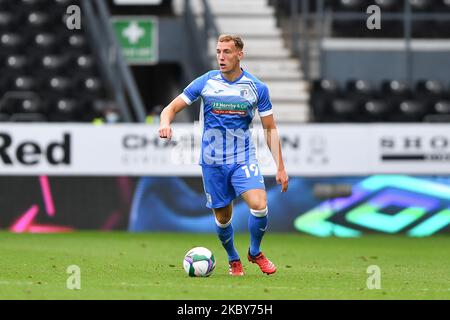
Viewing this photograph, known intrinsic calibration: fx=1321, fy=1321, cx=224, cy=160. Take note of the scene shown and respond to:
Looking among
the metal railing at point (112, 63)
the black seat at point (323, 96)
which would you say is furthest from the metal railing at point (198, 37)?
the black seat at point (323, 96)

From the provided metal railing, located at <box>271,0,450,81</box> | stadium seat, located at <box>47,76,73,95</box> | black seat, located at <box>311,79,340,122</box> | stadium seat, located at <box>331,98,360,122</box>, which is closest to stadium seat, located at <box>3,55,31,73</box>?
stadium seat, located at <box>47,76,73,95</box>

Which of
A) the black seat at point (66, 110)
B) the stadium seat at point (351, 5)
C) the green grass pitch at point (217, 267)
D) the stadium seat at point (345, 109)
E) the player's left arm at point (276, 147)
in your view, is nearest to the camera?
the green grass pitch at point (217, 267)

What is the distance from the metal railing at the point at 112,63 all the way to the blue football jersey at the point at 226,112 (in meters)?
8.78

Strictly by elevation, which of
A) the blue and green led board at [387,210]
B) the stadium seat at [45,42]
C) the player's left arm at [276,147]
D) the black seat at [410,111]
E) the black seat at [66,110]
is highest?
the player's left arm at [276,147]

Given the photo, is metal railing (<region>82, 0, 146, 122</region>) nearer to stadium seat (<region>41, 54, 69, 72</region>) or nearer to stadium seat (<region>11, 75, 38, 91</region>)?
stadium seat (<region>41, 54, 69, 72</region>)

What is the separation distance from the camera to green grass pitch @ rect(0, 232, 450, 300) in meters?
10.1

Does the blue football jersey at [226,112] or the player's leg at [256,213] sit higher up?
the blue football jersey at [226,112]

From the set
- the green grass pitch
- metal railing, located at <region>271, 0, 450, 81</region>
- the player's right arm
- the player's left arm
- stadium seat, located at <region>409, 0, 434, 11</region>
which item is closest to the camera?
the green grass pitch

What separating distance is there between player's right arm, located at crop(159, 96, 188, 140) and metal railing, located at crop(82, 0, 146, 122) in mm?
8834

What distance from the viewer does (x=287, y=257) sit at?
1456cm

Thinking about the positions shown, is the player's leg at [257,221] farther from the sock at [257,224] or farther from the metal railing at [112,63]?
the metal railing at [112,63]

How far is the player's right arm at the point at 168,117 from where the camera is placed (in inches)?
431

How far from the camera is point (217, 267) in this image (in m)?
13.0
